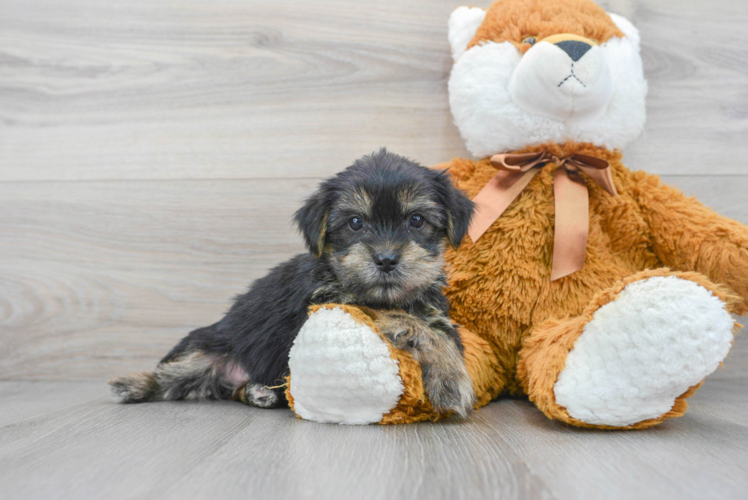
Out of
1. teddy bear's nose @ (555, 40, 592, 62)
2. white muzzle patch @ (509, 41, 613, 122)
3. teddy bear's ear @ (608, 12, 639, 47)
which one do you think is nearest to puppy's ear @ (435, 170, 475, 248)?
white muzzle patch @ (509, 41, 613, 122)

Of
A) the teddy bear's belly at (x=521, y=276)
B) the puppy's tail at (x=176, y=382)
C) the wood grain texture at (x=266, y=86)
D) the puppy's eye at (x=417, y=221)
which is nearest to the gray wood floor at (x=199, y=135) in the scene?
the wood grain texture at (x=266, y=86)

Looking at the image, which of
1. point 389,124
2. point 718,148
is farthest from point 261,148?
point 718,148

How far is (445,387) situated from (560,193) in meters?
0.81

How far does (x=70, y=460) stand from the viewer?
1213mm

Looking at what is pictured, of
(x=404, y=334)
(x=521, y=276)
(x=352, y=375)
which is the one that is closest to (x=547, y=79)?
(x=521, y=276)

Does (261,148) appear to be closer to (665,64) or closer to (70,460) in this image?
(70,460)

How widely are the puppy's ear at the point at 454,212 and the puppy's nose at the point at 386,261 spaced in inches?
10.6

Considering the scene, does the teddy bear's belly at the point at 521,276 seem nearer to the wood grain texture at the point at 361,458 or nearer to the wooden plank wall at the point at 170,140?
the wood grain texture at the point at 361,458

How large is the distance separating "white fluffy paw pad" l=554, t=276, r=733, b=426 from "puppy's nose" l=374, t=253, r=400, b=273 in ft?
1.77

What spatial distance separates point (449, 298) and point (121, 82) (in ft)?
5.81

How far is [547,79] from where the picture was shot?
1.73m

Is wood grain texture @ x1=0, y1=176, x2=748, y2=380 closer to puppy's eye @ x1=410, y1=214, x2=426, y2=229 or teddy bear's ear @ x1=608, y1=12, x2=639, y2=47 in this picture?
puppy's eye @ x1=410, y1=214, x2=426, y2=229

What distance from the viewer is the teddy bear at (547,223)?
1.44 meters

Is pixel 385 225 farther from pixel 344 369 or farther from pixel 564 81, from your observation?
pixel 564 81
